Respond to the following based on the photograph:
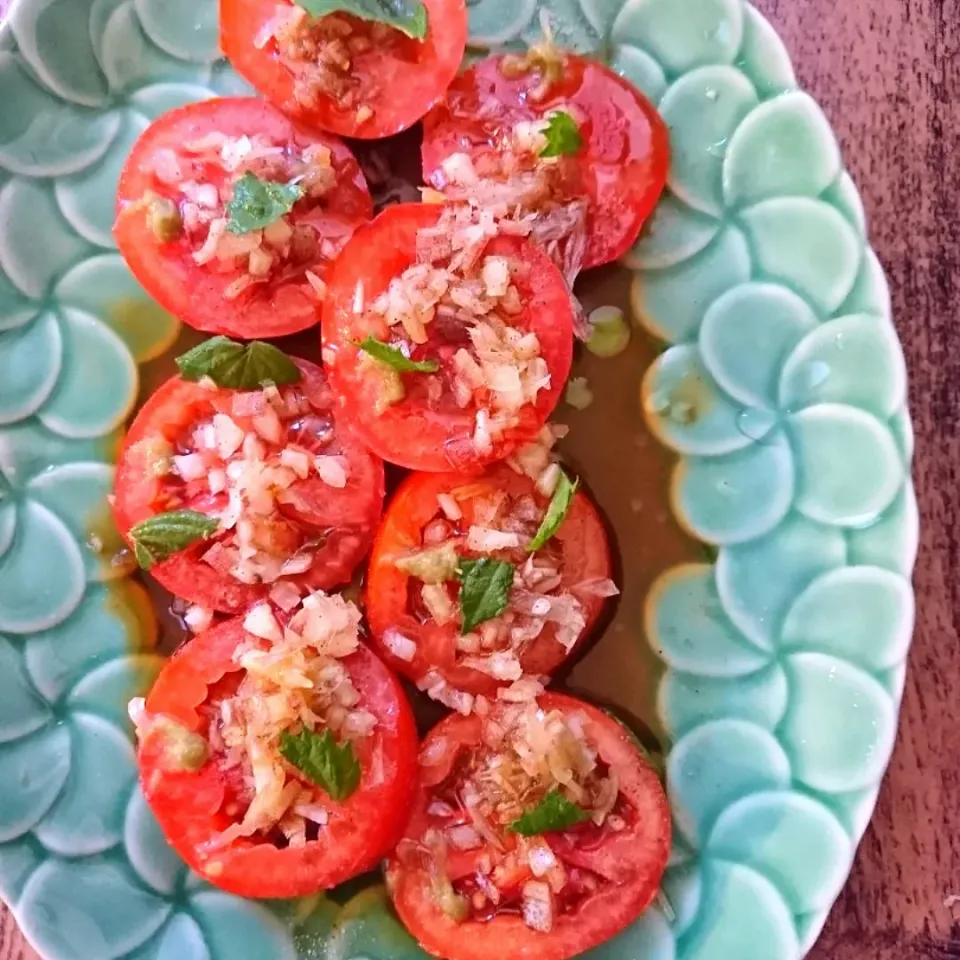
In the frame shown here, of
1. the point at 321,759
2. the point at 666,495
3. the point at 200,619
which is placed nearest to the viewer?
the point at 321,759

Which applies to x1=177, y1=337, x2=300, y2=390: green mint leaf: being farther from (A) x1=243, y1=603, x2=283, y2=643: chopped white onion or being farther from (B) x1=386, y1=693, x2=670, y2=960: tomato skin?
(B) x1=386, y1=693, x2=670, y2=960: tomato skin

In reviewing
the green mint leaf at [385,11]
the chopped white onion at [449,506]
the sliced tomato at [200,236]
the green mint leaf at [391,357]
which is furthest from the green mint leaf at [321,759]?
the green mint leaf at [385,11]

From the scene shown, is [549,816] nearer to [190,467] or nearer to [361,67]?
[190,467]

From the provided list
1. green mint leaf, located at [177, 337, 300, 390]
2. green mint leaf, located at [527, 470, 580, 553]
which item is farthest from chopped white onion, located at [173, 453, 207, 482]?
green mint leaf, located at [527, 470, 580, 553]

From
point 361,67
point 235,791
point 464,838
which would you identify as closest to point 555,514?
point 464,838

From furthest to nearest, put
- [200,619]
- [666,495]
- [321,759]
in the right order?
1. [666,495]
2. [200,619]
3. [321,759]

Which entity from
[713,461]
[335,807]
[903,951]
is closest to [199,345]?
[335,807]

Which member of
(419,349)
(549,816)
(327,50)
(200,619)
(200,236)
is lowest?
(549,816)

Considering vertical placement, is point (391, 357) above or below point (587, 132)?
below
